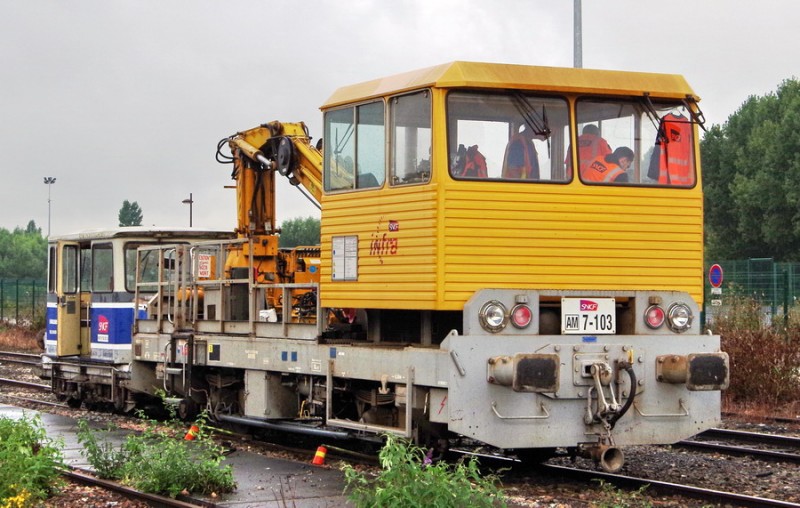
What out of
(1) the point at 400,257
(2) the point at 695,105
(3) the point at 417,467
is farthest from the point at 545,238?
(3) the point at 417,467

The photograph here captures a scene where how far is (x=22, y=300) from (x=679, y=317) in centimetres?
3900

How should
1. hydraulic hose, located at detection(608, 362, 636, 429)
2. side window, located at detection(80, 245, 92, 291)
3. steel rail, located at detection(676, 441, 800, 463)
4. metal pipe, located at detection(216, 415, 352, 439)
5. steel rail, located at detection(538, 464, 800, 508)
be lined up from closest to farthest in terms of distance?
steel rail, located at detection(538, 464, 800, 508)
hydraulic hose, located at detection(608, 362, 636, 429)
steel rail, located at detection(676, 441, 800, 463)
metal pipe, located at detection(216, 415, 352, 439)
side window, located at detection(80, 245, 92, 291)

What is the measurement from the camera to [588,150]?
11203mm

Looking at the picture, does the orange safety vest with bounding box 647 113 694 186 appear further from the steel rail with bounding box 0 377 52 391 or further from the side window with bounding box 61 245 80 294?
the steel rail with bounding box 0 377 52 391

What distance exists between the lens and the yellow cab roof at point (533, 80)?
35.2ft

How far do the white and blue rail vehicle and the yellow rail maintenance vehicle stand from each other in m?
5.29

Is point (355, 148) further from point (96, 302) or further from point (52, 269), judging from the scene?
point (52, 269)

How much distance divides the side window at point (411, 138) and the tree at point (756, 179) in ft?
162

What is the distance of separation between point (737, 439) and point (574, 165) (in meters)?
4.83

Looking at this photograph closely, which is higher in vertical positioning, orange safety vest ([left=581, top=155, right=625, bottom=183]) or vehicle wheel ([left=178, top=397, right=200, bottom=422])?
orange safety vest ([left=581, top=155, right=625, bottom=183])

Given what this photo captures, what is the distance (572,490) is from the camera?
10711 mm

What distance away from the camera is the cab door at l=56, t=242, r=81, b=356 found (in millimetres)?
19047

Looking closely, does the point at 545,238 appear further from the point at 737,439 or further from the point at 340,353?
the point at 737,439

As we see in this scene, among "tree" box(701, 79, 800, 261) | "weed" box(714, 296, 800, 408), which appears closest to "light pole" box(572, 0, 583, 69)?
"weed" box(714, 296, 800, 408)
